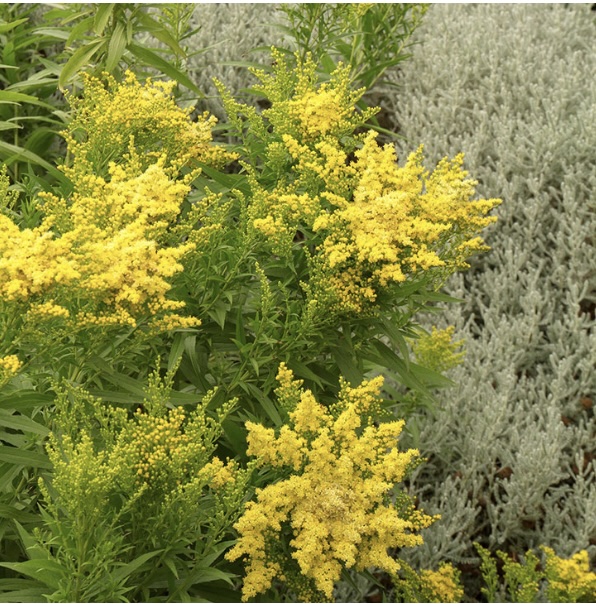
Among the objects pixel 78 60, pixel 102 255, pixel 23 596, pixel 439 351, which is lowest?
pixel 23 596

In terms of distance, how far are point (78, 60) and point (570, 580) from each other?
2.51 metres

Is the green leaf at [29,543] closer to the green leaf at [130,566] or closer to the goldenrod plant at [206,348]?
the goldenrod plant at [206,348]

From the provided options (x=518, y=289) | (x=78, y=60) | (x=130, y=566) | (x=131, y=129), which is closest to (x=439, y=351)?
(x=518, y=289)

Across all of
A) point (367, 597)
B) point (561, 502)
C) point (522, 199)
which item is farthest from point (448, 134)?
point (367, 597)

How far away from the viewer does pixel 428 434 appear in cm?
431

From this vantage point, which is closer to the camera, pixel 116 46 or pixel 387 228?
pixel 387 228

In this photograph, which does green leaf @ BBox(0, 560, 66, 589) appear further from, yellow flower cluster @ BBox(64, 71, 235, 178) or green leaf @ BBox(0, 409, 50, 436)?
yellow flower cluster @ BBox(64, 71, 235, 178)

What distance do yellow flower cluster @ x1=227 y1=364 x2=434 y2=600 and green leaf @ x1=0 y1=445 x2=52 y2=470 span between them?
50 centimetres

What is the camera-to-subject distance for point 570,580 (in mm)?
3197


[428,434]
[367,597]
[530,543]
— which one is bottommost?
[367,597]

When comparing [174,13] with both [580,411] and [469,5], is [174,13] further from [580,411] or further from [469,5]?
[469,5]

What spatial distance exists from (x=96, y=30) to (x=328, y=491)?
174cm

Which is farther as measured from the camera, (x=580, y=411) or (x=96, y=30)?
(x=580, y=411)

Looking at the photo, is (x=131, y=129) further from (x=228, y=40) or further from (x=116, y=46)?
(x=228, y=40)
